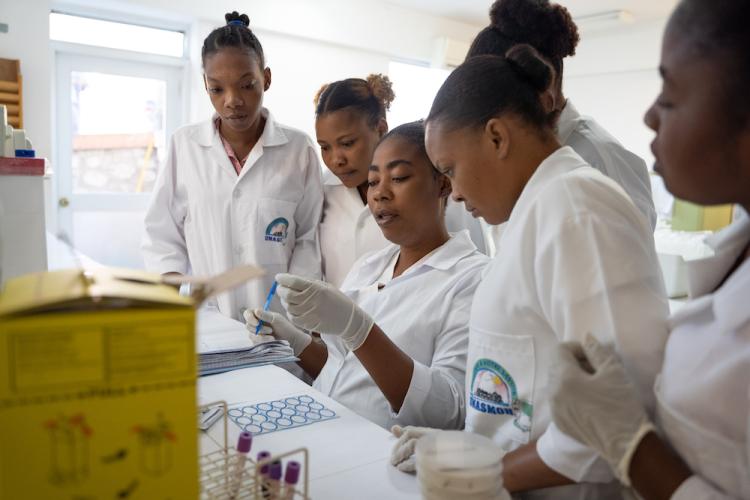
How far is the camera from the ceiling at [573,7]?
17.9 feet

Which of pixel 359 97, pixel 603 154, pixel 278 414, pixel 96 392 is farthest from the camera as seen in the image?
pixel 359 97

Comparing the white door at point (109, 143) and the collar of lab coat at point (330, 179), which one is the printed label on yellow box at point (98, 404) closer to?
the collar of lab coat at point (330, 179)

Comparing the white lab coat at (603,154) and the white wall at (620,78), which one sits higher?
the white wall at (620,78)

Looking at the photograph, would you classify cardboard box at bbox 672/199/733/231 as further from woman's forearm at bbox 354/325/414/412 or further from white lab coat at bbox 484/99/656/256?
woman's forearm at bbox 354/325/414/412

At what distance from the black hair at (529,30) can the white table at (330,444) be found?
3.63 feet

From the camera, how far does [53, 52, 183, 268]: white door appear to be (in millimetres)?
4488

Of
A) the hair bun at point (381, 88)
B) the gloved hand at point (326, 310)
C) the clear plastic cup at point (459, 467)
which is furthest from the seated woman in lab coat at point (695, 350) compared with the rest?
the hair bun at point (381, 88)

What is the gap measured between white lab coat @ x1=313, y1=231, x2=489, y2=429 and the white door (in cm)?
384

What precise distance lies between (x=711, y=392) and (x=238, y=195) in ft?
5.67

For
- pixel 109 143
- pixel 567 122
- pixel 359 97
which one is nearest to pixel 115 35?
pixel 109 143

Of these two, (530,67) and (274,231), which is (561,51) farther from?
(274,231)

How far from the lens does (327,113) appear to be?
74.1 inches

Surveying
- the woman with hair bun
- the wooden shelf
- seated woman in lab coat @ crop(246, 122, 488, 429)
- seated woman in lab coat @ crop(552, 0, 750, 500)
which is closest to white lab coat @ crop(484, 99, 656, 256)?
the woman with hair bun

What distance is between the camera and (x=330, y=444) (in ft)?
3.37
